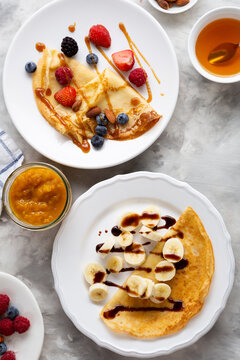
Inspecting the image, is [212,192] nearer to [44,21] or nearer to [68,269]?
[68,269]

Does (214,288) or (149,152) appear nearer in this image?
(214,288)

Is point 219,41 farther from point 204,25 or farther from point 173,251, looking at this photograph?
point 173,251

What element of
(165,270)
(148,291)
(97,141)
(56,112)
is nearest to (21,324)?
(148,291)

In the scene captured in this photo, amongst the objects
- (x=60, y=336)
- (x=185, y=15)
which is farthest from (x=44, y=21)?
(x=60, y=336)

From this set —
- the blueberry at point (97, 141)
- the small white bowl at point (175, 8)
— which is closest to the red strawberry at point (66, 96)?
the blueberry at point (97, 141)

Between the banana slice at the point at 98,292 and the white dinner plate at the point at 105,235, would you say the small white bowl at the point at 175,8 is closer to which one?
the white dinner plate at the point at 105,235

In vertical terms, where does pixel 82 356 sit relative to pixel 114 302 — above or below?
below
